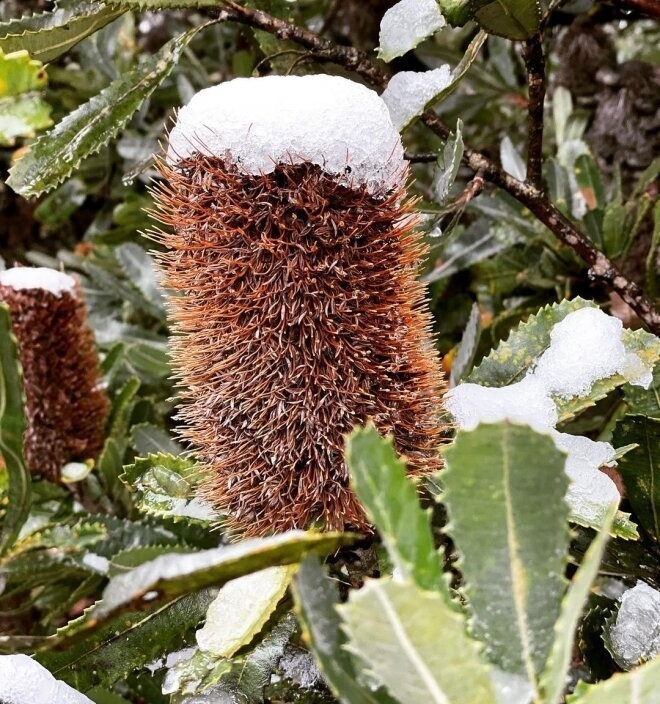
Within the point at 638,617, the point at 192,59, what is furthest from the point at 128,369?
the point at 638,617

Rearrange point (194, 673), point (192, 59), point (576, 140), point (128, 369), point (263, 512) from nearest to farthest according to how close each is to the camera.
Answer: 1. point (194, 673)
2. point (263, 512)
3. point (576, 140)
4. point (128, 369)
5. point (192, 59)

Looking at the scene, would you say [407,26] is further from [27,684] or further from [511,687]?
[27,684]

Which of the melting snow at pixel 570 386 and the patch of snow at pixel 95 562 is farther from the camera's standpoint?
the patch of snow at pixel 95 562

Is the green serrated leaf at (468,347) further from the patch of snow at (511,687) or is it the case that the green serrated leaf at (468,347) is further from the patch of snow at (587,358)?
the patch of snow at (511,687)

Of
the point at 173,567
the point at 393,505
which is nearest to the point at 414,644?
the point at 393,505

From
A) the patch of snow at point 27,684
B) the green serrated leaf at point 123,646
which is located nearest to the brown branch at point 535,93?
the green serrated leaf at point 123,646

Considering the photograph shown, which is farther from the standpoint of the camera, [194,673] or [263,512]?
[263,512]

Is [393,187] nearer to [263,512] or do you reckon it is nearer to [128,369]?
[263,512]
